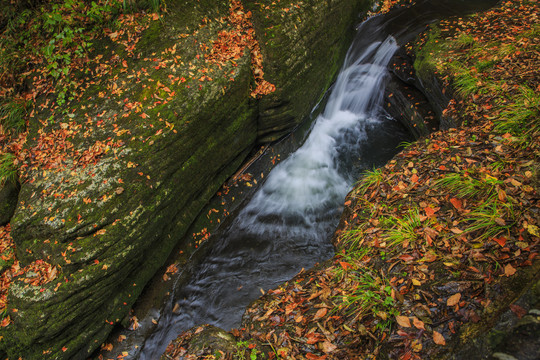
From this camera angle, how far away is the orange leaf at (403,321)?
2511 mm

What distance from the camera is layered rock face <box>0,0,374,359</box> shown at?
3.72 meters

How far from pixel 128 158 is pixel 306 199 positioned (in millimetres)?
3716

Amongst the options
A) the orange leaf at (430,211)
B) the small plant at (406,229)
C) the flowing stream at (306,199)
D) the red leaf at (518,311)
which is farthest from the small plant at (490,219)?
the flowing stream at (306,199)

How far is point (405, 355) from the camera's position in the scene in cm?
237

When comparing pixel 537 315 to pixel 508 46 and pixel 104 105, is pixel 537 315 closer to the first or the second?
pixel 104 105

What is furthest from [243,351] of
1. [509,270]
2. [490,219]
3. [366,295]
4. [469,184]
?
[469,184]

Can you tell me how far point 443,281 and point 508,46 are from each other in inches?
206

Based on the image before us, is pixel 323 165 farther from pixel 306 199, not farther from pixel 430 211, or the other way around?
pixel 430 211

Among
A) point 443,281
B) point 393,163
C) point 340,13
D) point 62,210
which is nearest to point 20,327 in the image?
point 62,210

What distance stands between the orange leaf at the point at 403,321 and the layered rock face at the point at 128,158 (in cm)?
350

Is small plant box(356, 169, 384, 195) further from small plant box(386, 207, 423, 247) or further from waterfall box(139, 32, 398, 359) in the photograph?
waterfall box(139, 32, 398, 359)

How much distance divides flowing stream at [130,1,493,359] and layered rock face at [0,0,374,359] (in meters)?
0.90

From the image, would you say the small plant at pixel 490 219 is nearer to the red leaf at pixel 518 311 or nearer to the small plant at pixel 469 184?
the small plant at pixel 469 184

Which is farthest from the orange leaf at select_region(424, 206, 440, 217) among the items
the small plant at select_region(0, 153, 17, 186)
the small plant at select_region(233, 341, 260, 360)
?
the small plant at select_region(0, 153, 17, 186)
